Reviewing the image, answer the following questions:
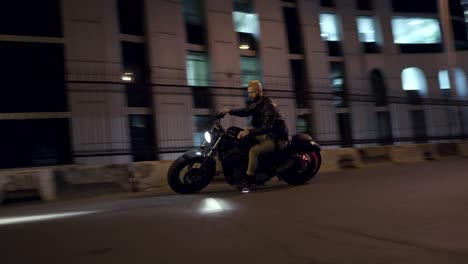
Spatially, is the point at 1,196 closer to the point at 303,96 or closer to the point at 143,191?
the point at 143,191

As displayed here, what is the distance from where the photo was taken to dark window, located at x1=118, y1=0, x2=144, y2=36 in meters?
15.0

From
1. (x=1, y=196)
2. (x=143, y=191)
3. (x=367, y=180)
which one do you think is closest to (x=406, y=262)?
(x=367, y=180)

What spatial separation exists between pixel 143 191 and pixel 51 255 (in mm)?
4950

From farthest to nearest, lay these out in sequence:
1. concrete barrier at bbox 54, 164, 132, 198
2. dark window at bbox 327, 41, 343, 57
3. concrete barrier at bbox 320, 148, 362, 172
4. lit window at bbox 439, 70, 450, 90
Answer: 1. lit window at bbox 439, 70, 450, 90
2. dark window at bbox 327, 41, 343, 57
3. concrete barrier at bbox 320, 148, 362, 172
4. concrete barrier at bbox 54, 164, 132, 198

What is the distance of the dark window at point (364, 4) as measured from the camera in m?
22.0

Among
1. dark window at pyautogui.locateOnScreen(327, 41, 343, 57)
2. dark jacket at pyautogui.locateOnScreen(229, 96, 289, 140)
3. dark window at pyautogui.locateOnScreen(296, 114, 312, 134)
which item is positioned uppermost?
dark window at pyautogui.locateOnScreen(327, 41, 343, 57)

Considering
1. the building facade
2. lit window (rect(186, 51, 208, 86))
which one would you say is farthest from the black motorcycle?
lit window (rect(186, 51, 208, 86))

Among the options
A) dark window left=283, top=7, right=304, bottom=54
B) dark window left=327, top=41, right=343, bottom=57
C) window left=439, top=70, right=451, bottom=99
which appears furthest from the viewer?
window left=439, top=70, right=451, bottom=99

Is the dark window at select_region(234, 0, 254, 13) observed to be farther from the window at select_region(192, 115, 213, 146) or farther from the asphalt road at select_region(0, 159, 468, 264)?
the asphalt road at select_region(0, 159, 468, 264)

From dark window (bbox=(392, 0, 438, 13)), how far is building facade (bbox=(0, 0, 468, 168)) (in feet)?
1.12

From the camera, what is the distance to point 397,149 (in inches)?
551

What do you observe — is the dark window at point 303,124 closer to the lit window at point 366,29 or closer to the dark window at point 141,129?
the dark window at point 141,129

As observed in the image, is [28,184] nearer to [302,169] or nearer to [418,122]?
[302,169]

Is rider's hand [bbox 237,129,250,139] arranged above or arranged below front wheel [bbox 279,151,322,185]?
above
